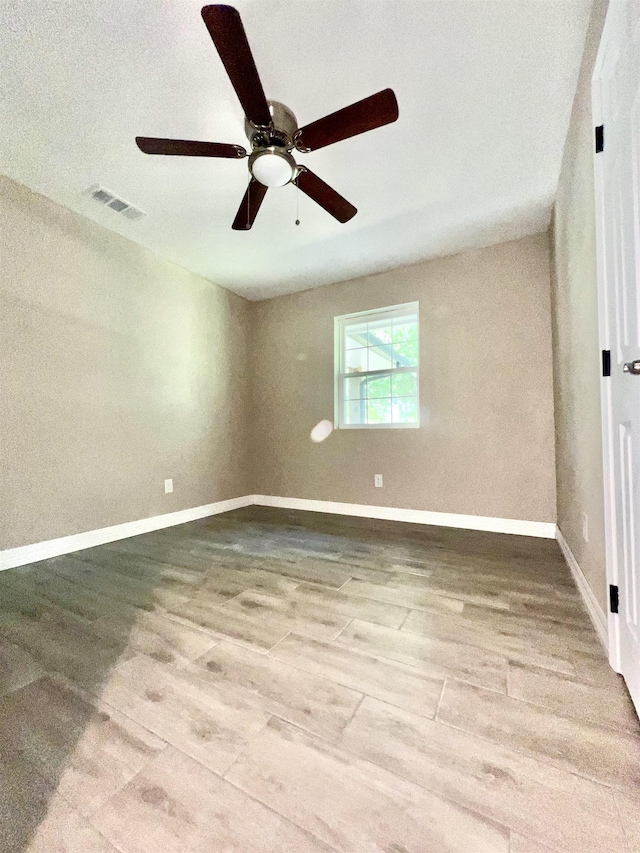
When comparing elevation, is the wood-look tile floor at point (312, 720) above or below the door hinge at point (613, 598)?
below

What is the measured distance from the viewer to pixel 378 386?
12.3 feet

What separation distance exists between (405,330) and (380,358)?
390 millimetres

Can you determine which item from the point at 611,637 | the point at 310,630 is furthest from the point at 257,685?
the point at 611,637

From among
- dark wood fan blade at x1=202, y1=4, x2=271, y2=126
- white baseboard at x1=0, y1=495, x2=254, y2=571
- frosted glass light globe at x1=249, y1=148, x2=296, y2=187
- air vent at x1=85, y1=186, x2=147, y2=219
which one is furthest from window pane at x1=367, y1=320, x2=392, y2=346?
white baseboard at x1=0, y1=495, x2=254, y2=571

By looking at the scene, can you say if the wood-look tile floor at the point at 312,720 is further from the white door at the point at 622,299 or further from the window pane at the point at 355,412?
the window pane at the point at 355,412

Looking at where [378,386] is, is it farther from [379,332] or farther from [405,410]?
[379,332]

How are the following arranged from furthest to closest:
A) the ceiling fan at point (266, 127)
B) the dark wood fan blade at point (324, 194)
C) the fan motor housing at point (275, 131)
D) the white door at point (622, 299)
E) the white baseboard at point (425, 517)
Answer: the white baseboard at point (425, 517) → the dark wood fan blade at point (324, 194) → the fan motor housing at point (275, 131) → the ceiling fan at point (266, 127) → the white door at point (622, 299)

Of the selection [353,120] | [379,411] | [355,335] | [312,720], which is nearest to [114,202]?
[353,120]

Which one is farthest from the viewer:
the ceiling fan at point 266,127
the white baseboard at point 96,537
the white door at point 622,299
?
the white baseboard at point 96,537

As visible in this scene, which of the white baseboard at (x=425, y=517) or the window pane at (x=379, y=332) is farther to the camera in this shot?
the window pane at (x=379, y=332)

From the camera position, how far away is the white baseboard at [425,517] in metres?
2.89

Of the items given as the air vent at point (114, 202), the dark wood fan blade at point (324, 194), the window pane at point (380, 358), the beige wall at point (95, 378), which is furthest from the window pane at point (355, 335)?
the air vent at point (114, 202)

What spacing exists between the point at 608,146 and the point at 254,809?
7.23 feet

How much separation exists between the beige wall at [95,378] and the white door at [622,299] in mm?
3216
